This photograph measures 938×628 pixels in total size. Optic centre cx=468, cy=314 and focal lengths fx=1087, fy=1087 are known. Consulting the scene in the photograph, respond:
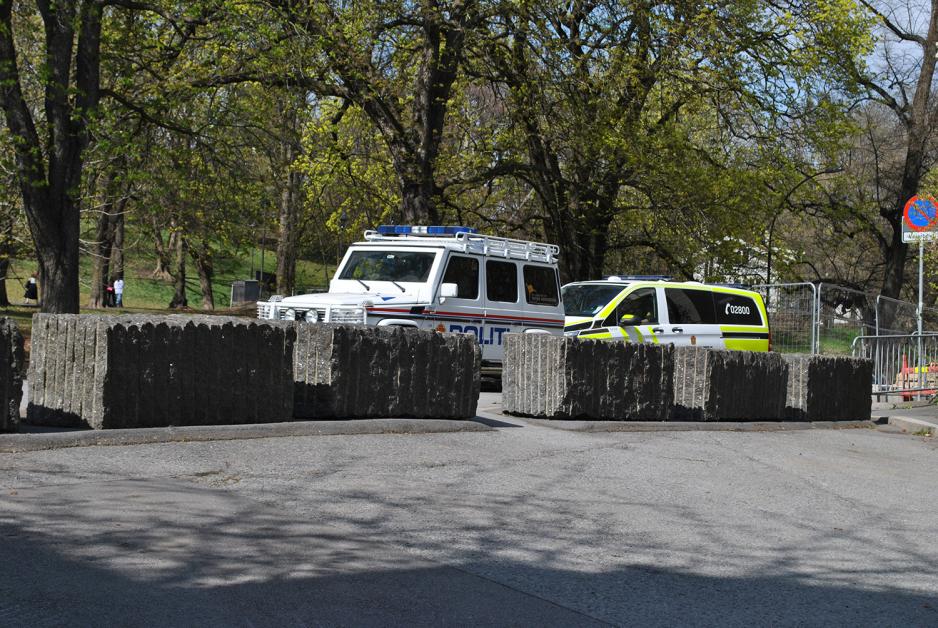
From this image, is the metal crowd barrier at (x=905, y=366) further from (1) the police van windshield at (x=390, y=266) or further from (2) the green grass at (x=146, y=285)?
(2) the green grass at (x=146, y=285)

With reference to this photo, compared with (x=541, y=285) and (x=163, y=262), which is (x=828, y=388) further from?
(x=163, y=262)

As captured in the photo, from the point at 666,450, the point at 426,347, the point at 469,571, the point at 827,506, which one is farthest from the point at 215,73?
the point at 469,571

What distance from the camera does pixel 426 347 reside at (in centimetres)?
1091

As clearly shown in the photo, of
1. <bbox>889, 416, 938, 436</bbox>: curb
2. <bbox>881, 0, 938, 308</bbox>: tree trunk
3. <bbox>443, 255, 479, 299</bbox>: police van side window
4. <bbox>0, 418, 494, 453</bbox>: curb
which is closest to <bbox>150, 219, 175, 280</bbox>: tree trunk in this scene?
<bbox>443, 255, 479, 299</bbox>: police van side window

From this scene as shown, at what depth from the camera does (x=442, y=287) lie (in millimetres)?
15719

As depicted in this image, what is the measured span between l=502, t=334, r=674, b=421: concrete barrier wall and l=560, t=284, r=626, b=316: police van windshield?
5.62 m

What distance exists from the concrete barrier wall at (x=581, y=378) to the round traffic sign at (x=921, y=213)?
7.45 m

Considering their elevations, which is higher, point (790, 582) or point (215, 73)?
point (215, 73)

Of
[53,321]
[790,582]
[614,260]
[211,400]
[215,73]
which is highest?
[215,73]

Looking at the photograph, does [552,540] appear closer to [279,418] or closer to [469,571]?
[469,571]

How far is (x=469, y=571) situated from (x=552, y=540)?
1040 millimetres

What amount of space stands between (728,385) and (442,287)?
432 centimetres

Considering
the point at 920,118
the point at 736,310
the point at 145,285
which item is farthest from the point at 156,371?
the point at 145,285

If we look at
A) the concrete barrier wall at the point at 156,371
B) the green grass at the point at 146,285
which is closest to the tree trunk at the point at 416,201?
the concrete barrier wall at the point at 156,371
